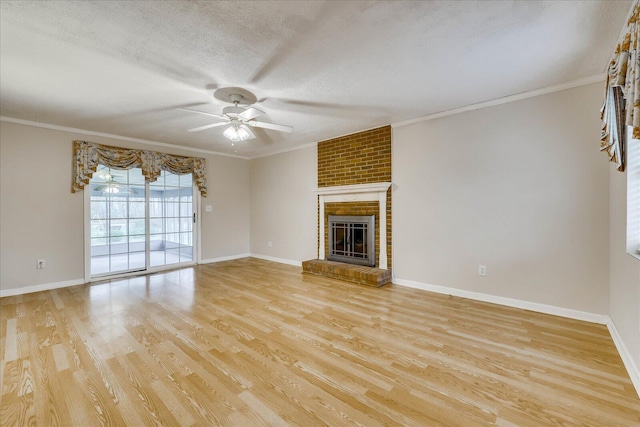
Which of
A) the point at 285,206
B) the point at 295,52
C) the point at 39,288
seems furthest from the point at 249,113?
the point at 39,288

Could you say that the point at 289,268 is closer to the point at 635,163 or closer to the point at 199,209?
the point at 199,209

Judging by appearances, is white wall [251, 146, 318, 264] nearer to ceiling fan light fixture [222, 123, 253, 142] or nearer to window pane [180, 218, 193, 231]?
window pane [180, 218, 193, 231]

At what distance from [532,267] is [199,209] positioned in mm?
5532

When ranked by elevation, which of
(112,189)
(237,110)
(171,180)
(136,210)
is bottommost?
→ (136,210)

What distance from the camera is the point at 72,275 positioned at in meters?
4.26

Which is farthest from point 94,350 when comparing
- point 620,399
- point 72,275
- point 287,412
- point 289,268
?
point 620,399

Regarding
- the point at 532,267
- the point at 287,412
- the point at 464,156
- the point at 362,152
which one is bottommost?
the point at 287,412

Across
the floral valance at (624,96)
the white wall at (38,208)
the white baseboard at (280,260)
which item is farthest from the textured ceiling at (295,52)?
the white baseboard at (280,260)

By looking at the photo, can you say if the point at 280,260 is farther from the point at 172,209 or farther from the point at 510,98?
the point at 510,98

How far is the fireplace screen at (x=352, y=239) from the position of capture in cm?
440

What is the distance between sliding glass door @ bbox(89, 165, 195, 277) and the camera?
4566mm

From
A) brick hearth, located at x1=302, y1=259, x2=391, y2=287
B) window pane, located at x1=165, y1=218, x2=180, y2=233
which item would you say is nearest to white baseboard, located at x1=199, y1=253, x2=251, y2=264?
window pane, located at x1=165, y1=218, x2=180, y2=233

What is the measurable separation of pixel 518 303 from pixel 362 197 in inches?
95.9

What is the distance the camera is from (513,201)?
3.13 meters
